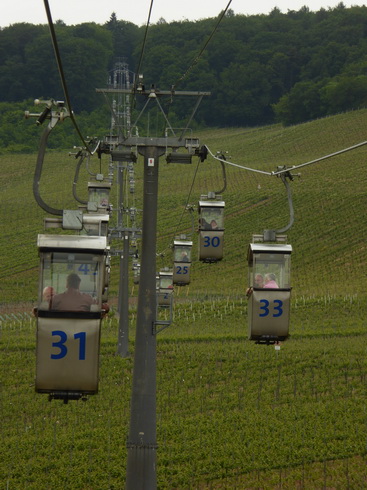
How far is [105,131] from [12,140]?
17.4 metres

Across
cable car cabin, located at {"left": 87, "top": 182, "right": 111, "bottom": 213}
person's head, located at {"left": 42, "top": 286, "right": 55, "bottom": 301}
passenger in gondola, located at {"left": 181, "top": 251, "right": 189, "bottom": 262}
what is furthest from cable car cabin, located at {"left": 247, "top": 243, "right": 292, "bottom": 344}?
passenger in gondola, located at {"left": 181, "top": 251, "right": 189, "bottom": 262}

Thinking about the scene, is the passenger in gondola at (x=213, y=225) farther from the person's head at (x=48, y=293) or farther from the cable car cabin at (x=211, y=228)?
the person's head at (x=48, y=293)

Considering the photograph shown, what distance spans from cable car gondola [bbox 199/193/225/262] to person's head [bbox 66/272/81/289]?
495 inches

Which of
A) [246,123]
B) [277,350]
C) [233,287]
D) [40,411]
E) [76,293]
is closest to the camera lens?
[76,293]

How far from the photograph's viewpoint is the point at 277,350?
108ft

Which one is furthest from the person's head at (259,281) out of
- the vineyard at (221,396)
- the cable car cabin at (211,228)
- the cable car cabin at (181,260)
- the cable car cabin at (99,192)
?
the cable car cabin at (181,260)

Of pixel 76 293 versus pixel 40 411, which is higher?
pixel 76 293

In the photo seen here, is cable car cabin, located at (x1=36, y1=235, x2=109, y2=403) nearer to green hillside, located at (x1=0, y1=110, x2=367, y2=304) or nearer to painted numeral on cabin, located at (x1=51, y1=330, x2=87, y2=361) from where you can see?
painted numeral on cabin, located at (x1=51, y1=330, x2=87, y2=361)

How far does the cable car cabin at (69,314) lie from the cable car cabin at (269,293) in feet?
12.5

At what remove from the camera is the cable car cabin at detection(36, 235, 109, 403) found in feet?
40.9

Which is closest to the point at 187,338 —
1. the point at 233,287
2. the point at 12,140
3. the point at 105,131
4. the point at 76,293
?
the point at 233,287

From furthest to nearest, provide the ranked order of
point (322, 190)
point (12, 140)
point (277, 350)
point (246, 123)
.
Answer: point (246, 123) → point (12, 140) → point (322, 190) → point (277, 350)

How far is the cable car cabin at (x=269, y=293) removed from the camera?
1583cm

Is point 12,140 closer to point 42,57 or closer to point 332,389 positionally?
point 42,57
